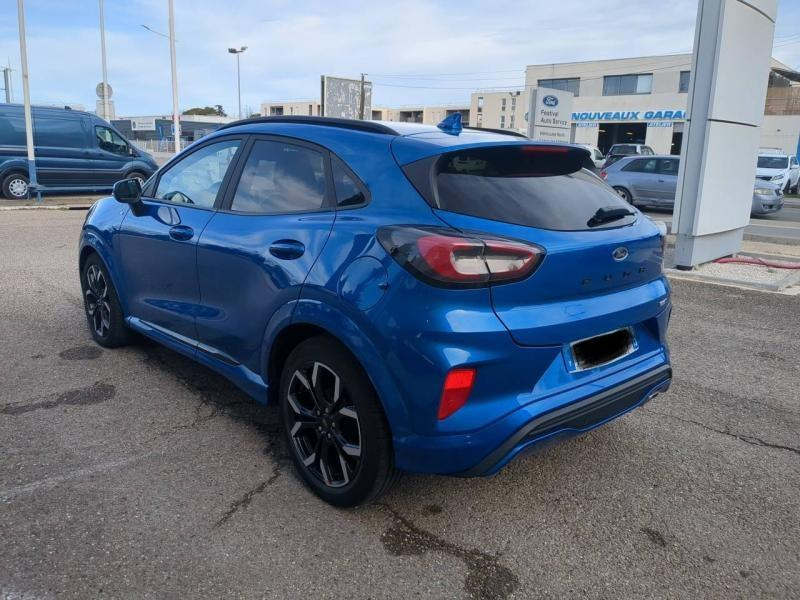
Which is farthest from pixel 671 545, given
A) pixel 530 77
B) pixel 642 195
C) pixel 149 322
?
pixel 530 77

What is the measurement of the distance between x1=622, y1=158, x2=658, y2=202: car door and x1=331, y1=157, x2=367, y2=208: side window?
1593 centimetres

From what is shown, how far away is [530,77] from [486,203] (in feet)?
189

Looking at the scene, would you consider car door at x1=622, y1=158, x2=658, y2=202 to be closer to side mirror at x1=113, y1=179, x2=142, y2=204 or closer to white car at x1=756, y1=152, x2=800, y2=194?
white car at x1=756, y1=152, x2=800, y2=194

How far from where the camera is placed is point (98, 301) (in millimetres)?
4977

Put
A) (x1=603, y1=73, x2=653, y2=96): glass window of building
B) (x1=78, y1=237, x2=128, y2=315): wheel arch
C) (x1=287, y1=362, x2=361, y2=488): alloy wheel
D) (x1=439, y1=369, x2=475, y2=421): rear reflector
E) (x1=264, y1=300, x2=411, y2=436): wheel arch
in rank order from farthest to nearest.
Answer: (x1=603, y1=73, x2=653, y2=96): glass window of building
(x1=78, y1=237, x2=128, y2=315): wheel arch
(x1=287, y1=362, x2=361, y2=488): alloy wheel
(x1=264, y1=300, x2=411, y2=436): wheel arch
(x1=439, y1=369, x2=475, y2=421): rear reflector

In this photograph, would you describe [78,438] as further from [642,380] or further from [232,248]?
[642,380]

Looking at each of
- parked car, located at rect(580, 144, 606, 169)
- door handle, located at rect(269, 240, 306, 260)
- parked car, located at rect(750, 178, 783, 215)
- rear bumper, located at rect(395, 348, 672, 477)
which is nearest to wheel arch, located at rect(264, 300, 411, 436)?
rear bumper, located at rect(395, 348, 672, 477)

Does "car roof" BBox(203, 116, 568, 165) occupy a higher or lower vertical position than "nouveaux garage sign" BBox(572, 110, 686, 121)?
lower

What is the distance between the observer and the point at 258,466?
3.25m

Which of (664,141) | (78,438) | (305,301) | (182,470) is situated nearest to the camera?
(305,301)

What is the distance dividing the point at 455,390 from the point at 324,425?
77 cm

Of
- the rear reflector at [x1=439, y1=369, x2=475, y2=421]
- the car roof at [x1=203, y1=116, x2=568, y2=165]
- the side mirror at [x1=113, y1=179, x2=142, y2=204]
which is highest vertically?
the car roof at [x1=203, y1=116, x2=568, y2=165]

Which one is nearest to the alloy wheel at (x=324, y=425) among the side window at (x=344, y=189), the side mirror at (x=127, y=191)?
the side window at (x=344, y=189)

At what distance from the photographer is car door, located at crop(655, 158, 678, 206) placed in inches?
661
